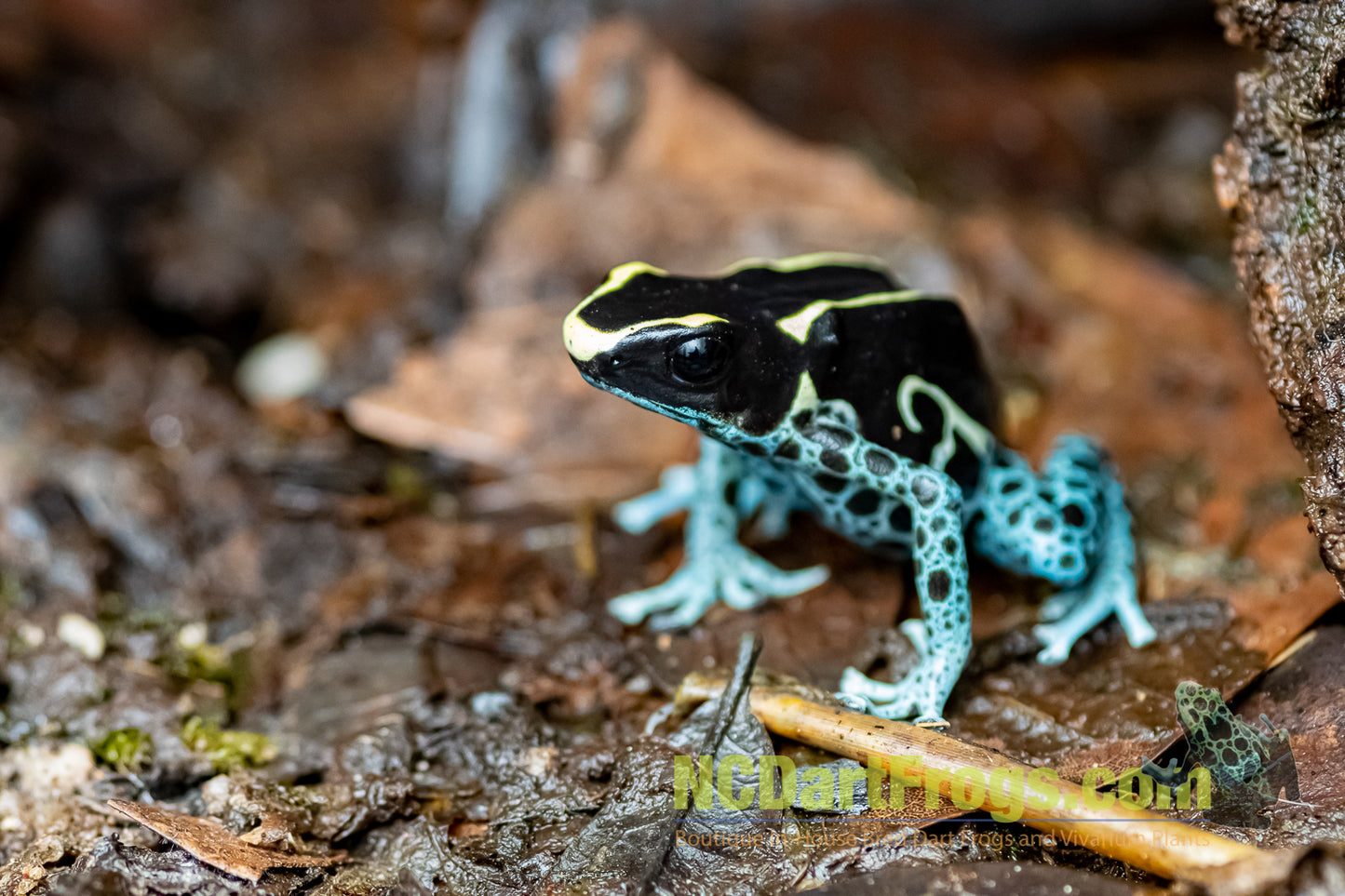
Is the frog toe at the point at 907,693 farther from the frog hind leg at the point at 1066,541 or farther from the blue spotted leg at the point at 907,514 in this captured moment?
the frog hind leg at the point at 1066,541

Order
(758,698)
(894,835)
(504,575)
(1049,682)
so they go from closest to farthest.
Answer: (894,835), (758,698), (1049,682), (504,575)

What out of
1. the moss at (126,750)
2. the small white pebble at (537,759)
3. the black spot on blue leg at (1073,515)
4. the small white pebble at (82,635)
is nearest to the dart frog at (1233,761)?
the black spot on blue leg at (1073,515)

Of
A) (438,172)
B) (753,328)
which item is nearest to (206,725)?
(753,328)

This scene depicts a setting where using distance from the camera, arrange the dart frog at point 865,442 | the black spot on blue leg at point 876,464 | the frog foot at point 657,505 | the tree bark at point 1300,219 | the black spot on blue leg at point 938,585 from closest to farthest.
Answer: the tree bark at point 1300,219, the dart frog at point 865,442, the black spot on blue leg at point 938,585, the black spot on blue leg at point 876,464, the frog foot at point 657,505

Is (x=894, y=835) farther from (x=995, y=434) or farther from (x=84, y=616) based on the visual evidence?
(x=84, y=616)

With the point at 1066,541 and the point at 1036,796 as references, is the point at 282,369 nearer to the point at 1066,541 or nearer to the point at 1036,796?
the point at 1066,541

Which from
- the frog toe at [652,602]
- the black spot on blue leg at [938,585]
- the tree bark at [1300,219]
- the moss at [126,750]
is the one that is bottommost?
the moss at [126,750]

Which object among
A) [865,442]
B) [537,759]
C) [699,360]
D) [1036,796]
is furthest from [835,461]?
[537,759]
